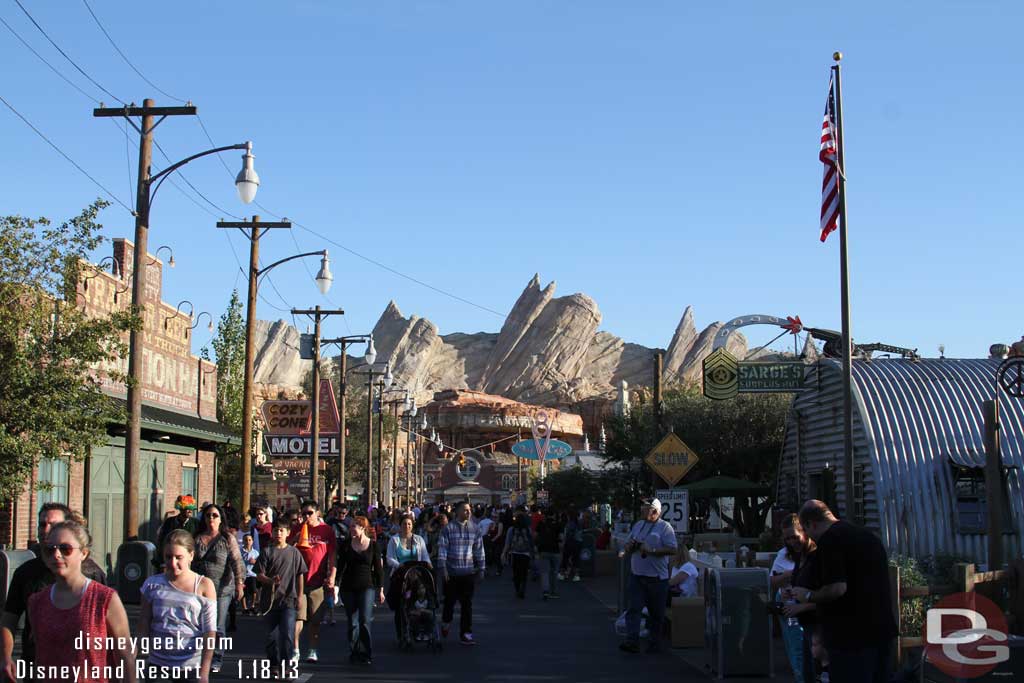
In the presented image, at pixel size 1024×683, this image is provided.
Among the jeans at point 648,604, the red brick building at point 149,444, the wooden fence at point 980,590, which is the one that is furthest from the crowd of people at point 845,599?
the red brick building at point 149,444

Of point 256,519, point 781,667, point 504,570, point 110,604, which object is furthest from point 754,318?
point 110,604

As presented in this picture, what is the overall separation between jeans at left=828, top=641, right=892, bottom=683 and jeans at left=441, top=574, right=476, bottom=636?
346 inches

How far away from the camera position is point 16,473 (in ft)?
52.4

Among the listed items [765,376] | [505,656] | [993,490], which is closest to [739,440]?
[765,376]

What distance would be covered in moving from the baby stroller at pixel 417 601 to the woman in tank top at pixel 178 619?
7.55 meters

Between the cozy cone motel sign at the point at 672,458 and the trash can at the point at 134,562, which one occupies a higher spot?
the cozy cone motel sign at the point at 672,458

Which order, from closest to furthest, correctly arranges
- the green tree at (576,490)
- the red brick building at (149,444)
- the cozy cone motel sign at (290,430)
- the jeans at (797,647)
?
the jeans at (797,647) < the red brick building at (149,444) < the cozy cone motel sign at (290,430) < the green tree at (576,490)

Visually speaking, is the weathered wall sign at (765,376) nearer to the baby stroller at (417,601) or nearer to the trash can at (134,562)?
the baby stroller at (417,601)

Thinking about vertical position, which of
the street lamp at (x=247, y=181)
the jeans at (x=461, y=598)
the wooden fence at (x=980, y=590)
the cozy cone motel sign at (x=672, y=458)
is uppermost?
the street lamp at (x=247, y=181)

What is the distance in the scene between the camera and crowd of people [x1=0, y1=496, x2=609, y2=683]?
6230 millimetres

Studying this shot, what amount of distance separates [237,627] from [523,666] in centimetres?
590

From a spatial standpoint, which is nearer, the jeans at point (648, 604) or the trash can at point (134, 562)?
the jeans at point (648, 604)

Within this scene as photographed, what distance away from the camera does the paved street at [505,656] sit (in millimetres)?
12914

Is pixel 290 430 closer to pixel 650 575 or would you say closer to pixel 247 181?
pixel 247 181
